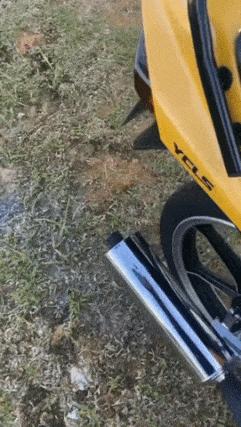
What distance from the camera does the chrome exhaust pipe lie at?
1823mm

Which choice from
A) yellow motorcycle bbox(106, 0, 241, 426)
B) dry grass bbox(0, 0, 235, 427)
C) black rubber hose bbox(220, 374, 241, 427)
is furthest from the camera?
dry grass bbox(0, 0, 235, 427)

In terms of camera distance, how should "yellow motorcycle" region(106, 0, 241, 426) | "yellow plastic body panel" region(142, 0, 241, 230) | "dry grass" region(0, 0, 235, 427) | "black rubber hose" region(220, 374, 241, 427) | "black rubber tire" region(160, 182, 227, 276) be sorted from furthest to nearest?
"dry grass" region(0, 0, 235, 427), "black rubber hose" region(220, 374, 241, 427), "black rubber tire" region(160, 182, 227, 276), "yellow plastic body panel" region(142, 0, 241, 230), "yellow motorcycle" region(106, 0, 241, 426)

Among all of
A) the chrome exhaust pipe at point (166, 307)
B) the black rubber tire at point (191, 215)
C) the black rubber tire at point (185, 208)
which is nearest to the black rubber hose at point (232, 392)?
the black rubber tire at point (191, 215)

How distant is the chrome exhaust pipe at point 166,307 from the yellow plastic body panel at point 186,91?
41 centimetres

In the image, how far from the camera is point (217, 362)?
1.80 metres

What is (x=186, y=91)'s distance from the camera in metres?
1.47

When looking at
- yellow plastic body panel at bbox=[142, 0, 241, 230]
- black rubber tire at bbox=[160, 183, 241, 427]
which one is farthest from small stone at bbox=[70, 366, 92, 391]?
yellow plastic body panel at bbox=[142, 0, 241, 230]

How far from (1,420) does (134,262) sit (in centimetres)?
69

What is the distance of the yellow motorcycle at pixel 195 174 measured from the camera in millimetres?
1325

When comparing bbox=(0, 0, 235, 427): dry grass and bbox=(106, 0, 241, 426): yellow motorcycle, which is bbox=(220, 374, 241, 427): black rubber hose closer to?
bbox=(106, 0, 241, 426): yellow motorcycle

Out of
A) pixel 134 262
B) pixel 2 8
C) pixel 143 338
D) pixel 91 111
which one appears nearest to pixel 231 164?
pixel 134 262

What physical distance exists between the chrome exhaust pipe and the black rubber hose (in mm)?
266

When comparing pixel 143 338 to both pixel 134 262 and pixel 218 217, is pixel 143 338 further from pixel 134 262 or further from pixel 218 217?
pixel 218 217

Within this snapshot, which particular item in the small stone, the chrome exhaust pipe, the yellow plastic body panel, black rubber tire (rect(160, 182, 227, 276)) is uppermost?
the yellow plastic body panel
